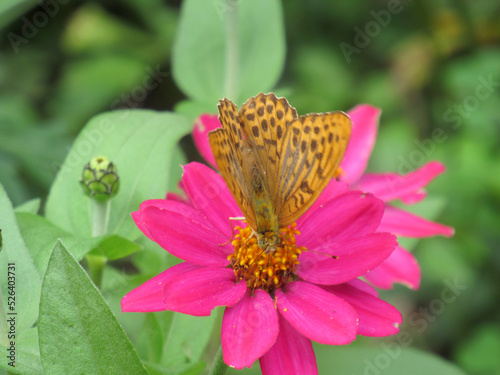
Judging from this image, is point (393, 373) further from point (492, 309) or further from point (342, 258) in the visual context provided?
point (492, 309)

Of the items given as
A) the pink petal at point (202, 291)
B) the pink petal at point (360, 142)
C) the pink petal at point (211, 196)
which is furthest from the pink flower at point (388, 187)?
the pink petal at point (202, 291)

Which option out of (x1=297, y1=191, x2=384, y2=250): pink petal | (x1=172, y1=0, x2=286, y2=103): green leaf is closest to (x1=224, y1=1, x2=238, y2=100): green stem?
(x1=172, y1=0, x2=286, y2=103): green leaf

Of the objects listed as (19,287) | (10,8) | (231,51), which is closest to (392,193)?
(231,51)

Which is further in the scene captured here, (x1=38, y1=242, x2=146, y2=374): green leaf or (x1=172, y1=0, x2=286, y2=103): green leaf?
(x1=172, y1=0, x2=286, y2=103): green leaf

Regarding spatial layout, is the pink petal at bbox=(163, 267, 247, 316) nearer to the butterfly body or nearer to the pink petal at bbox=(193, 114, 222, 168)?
the butterfly body

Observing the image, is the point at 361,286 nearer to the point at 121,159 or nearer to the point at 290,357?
the point at 290,357

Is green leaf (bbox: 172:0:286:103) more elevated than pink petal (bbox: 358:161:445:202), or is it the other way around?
green leaf (bbox: 172:0:286:103)

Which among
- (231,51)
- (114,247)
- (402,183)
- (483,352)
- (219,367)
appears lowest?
(483,352)
